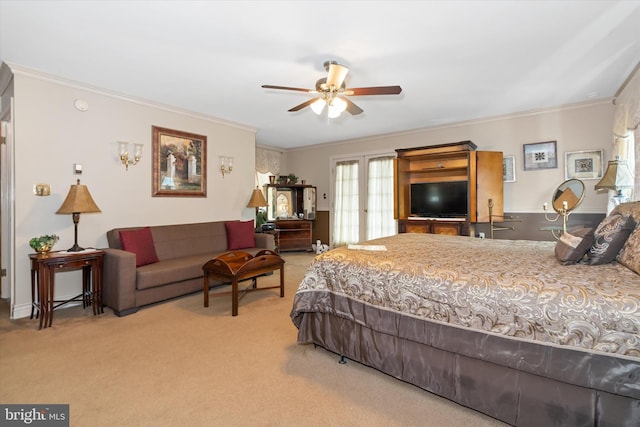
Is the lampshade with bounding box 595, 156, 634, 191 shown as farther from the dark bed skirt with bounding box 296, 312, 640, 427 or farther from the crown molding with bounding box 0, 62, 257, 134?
the crown molding with bounding box 0, 62, 257, 134

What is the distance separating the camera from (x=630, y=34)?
8.57 ft

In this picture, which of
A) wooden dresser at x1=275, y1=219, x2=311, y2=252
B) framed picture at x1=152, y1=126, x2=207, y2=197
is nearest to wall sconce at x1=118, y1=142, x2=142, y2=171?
framed picture at x1=152, y1=126, x2=207, y2=197

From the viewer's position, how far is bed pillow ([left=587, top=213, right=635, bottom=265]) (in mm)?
1787

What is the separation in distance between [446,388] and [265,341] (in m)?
1.48

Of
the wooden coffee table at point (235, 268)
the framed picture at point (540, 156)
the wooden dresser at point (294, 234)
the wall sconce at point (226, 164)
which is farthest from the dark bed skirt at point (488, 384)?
the wooden dresser at point (294, 234)

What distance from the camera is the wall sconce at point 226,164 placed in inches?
207

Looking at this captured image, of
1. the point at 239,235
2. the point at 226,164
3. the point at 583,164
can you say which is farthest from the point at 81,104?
the point at 583,164

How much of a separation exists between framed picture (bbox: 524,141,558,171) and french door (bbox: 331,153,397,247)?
231 centimetres

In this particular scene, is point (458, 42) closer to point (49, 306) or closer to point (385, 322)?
point (385, 322)

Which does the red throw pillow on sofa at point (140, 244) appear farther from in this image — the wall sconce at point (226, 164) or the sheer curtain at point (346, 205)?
the sheer curtain at point (346, 205)

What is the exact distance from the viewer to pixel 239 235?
195 inches

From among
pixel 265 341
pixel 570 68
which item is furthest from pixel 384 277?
pixel 570 68

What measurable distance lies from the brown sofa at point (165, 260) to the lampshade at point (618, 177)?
4440mm

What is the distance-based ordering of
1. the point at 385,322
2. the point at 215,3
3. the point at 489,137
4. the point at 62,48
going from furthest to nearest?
1. the point at 489,137
2. the point at 62,48
3. the point at 215,3
4. the point at 385,322
